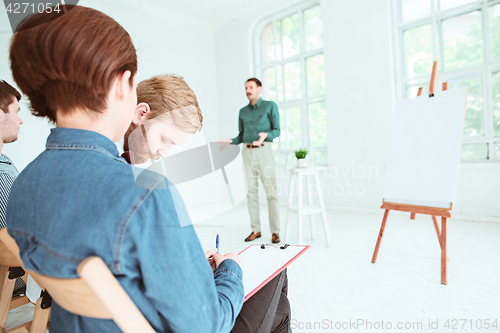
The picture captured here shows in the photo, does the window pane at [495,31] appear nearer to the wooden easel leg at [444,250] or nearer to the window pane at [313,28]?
the window pane at [313,28]

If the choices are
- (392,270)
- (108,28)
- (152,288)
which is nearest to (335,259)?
(392,270)

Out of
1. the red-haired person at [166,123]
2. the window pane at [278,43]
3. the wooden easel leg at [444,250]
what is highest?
the window pane at [278,43]

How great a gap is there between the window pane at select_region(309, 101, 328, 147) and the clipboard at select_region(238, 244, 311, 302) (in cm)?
390

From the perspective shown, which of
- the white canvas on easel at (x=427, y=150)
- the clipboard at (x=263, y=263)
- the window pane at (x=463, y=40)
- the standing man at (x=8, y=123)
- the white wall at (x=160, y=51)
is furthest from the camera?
the white wall at (x=160, y=51)

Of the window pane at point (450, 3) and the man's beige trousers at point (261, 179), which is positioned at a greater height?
A: the window pane at point (450, 3)

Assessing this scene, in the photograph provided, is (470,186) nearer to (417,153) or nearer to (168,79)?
(417,153)

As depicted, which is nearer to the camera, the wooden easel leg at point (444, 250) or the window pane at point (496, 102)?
the wooden easel leg at point (444, 250)

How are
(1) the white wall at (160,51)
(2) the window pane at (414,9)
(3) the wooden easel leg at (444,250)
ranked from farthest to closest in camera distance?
(1) the white wall at (160,51), (2) the window pane at (414,9), (3) the wooden easel leg at (444,250)

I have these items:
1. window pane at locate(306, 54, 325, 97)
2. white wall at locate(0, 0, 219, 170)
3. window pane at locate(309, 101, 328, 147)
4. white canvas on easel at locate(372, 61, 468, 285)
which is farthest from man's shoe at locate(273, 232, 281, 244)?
white wall at locate(0, 0, 219, 170)

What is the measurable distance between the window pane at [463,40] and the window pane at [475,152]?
3.11ft

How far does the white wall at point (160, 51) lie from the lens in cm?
379

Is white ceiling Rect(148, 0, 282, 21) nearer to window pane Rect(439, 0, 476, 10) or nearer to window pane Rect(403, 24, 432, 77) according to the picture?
window pane Rect(403, 24, 432, 77)

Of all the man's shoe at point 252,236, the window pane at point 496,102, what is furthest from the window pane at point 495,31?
the man's shoe at point 252,236

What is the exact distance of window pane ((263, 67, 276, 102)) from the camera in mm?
5434
